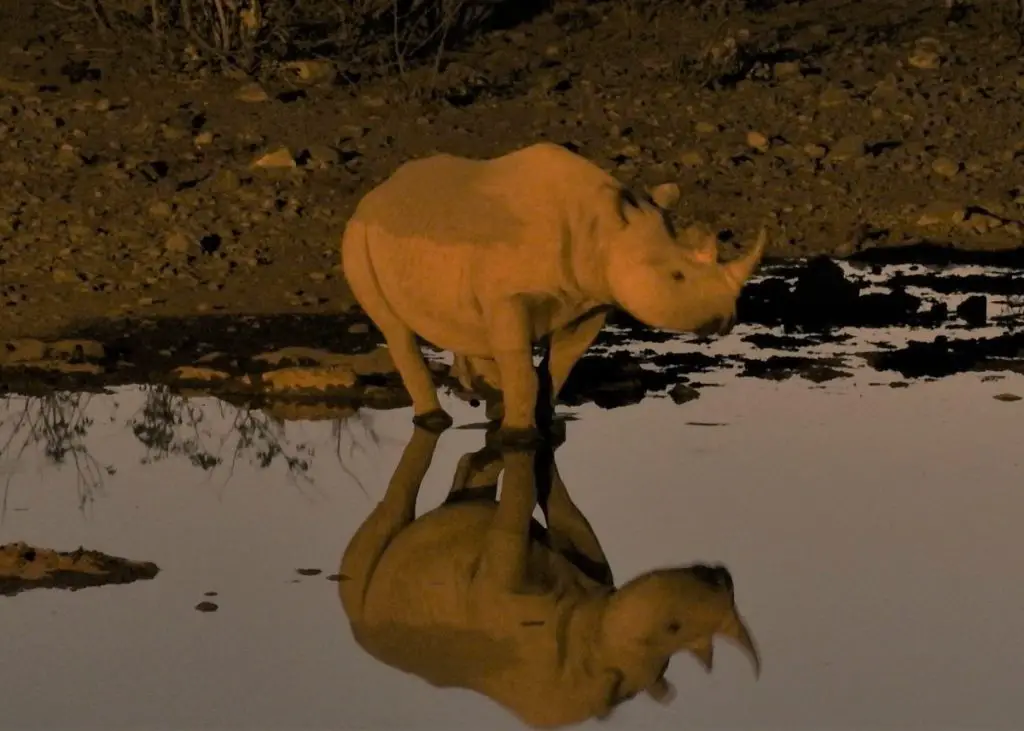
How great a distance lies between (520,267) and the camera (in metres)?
7.85

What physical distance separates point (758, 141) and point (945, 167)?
1046mm

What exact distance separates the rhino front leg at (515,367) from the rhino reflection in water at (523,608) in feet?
2.05

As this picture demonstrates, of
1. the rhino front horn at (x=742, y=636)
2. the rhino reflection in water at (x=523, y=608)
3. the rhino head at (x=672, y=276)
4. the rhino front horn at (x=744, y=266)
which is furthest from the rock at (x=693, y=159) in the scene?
the rhino front horn at (x=742, y=636)

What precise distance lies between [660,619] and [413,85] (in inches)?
349

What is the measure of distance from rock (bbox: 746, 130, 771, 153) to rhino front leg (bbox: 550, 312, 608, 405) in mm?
5627

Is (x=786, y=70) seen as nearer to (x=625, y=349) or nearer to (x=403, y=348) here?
(x=625, y=349)

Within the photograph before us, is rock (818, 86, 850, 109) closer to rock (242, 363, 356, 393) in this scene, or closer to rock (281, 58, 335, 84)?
rock (281, 58, 335, 84)

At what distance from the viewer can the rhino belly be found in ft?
26.4

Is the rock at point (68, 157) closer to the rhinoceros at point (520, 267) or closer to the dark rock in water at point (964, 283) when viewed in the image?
the dark rock in water at point (964, 283)

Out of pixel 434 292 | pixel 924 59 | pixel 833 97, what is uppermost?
pixel 924 59

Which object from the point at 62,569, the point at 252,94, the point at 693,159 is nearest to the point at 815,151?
the point at 693,159

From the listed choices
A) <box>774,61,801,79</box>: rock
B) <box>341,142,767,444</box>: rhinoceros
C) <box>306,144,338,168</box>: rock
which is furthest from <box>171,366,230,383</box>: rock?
<box>774,61,801,79</box>: rock

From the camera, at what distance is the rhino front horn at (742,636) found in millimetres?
5797

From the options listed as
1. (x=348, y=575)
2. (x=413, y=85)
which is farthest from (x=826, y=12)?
(x=348, y=575)
